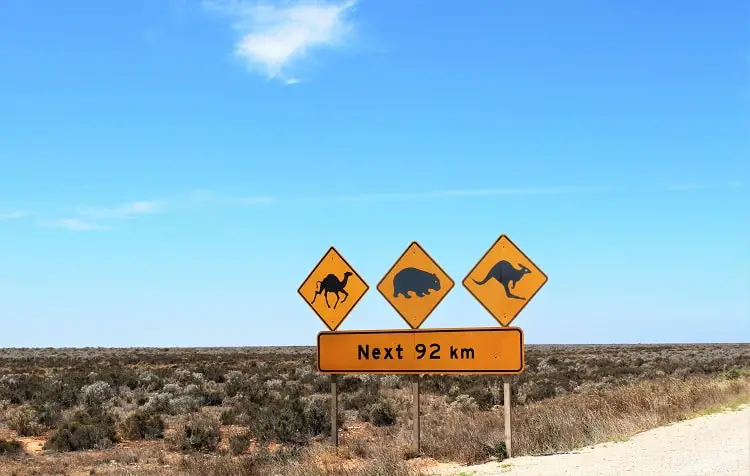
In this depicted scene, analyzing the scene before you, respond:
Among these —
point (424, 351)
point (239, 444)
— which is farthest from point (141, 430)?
point (424, 351)

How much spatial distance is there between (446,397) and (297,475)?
1630cm

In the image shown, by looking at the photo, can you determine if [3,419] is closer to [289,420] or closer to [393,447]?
[289,420]

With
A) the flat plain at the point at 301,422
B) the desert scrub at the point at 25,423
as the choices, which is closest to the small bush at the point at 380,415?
the flat plain at the point at 301,422

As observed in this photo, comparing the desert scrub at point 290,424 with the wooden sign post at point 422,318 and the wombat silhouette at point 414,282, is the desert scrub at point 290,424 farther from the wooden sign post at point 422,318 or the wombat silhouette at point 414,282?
the wombat silhouette at point 414,282

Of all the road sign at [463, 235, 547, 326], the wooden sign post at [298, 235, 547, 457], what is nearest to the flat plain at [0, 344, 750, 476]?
the wooden sign post at [298, 235, 547, 457]

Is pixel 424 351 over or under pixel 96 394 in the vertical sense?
over

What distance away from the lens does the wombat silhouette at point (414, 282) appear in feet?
36.0

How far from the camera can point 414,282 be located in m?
11.1

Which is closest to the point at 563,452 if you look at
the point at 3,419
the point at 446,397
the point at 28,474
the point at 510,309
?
the point at 510,309

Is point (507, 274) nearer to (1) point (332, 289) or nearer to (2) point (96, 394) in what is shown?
(1) point (332, 289)

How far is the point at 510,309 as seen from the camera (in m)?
10.3

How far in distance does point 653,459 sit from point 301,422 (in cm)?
986

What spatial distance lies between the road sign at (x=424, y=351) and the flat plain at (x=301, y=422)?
4.20ft

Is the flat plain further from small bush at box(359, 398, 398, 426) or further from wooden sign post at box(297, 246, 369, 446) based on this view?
wooden sign post at box(297, 246, 369, 446)
